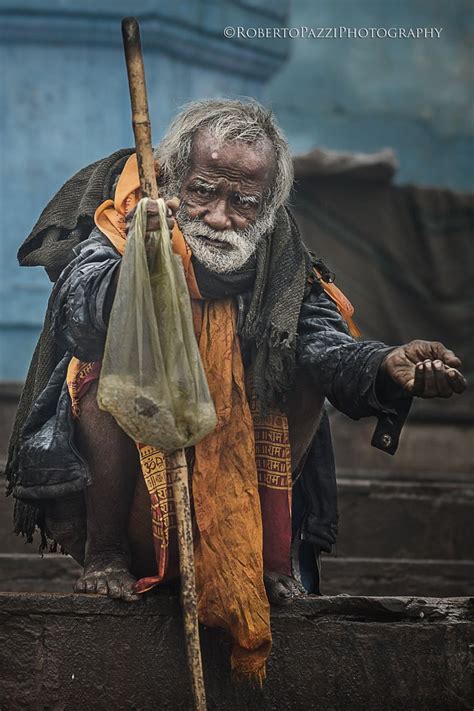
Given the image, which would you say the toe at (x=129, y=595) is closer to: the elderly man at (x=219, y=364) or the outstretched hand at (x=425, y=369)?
the elderly man at (x=219, y=364)

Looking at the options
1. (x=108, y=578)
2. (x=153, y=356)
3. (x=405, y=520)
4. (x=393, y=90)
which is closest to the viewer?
(x=153, y=356)

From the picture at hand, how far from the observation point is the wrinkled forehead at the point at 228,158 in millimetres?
3848

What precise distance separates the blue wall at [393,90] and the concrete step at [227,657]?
267 inches

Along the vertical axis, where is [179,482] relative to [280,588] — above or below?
above

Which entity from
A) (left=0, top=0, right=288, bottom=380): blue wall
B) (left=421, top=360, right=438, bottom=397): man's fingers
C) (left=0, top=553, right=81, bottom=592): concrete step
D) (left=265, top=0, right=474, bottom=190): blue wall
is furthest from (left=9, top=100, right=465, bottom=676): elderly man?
(left=265, top=0, right=474, bottom=190): blue wall

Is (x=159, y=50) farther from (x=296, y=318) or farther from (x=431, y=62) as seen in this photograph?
(x=296, y=318)

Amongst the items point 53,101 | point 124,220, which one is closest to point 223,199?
point 124,220

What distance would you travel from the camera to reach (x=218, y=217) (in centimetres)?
384

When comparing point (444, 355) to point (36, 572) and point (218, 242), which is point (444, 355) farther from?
point (36, 572)

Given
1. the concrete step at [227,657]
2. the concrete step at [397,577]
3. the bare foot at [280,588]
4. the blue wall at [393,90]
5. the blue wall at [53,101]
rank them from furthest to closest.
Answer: the blue wall at [393,90]
the blue wall at [53,101]
the concrete step at [397,577]
the bare foot at [280,588]
the concrete step at [227,657]

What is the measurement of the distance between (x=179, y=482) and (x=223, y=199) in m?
0.99

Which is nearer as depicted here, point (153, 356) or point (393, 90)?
point (153, 356)

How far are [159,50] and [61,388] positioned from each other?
5.32 metres

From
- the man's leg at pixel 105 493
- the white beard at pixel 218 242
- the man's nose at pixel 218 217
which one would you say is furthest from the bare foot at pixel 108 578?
the man's nose at pixel 218 217
